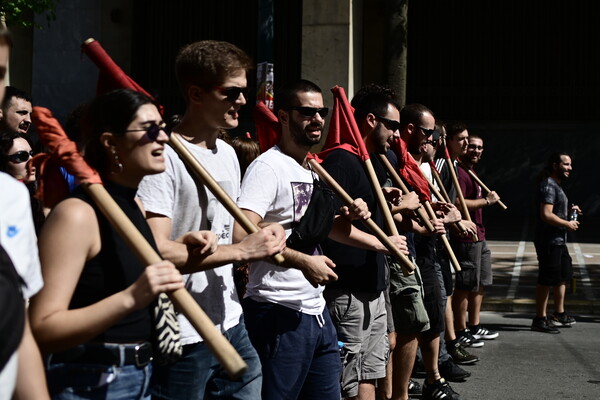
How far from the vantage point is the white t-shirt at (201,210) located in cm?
343

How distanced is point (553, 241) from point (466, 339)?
1.80m

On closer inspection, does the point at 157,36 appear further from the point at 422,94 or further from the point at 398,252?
the point at 398,252

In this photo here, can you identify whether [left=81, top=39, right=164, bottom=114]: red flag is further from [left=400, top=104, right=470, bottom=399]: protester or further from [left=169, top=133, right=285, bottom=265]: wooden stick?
[left=400, top=104, right=470, bottom=399]: protester

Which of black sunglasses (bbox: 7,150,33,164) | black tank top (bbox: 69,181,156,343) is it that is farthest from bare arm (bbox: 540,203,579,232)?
black tank top (bbox: 69,181,156,343)

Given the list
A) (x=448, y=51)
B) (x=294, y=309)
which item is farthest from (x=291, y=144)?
(x=448, y=51)

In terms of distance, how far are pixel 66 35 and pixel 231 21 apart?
3.49m

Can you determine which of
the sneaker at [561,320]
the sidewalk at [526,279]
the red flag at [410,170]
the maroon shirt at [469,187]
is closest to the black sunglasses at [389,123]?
the red flag at [410,170]

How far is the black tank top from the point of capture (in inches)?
106

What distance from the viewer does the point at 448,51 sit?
19609 millimetres

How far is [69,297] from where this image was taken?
101 inches

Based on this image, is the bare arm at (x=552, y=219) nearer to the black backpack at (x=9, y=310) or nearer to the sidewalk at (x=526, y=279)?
the sidewalk at (x=526, y=279)

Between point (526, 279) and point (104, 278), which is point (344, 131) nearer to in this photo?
point (104, 278)

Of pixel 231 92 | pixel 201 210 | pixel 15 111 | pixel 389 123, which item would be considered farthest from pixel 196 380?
pixel 15 111

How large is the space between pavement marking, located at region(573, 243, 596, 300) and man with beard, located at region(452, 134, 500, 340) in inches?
93.9
